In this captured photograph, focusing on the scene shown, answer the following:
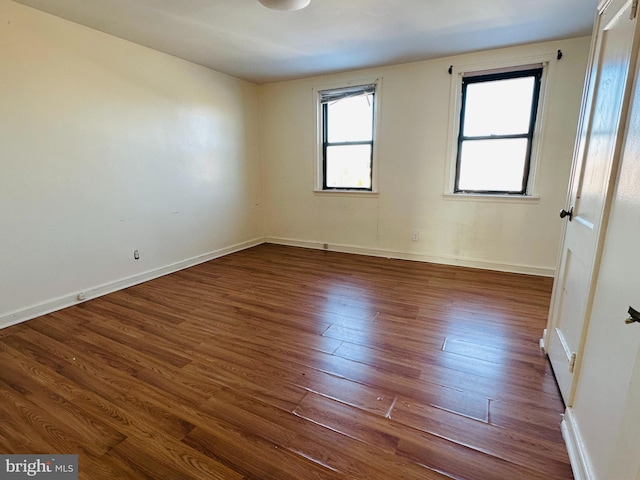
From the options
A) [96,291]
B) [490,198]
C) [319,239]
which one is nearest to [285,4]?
[490,198]

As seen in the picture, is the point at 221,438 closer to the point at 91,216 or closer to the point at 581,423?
the point at 581,423

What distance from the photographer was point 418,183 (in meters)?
4.15

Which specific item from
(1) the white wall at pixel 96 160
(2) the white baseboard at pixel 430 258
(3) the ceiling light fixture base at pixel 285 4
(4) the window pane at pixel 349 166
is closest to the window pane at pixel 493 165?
(2) the white baseboard at pixel 430 258

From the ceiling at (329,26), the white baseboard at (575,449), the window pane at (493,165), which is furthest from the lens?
the window pane at (493,165)

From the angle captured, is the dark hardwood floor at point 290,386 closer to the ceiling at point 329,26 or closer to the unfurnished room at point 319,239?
the unfurnished room at point 319,239

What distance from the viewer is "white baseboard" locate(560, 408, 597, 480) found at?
1223 millimetres

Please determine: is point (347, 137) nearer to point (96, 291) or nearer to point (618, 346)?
point (96, 291)

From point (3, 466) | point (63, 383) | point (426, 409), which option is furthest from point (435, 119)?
point (3, 466)

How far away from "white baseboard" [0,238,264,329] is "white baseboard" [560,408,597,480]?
3.73m

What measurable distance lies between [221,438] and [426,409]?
102 centimetres

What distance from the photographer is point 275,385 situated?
186 cm

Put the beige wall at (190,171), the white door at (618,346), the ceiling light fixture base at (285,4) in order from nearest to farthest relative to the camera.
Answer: the white door at (618,346) < the ceiling light fixture base at (285,4) < the beige wall at (190,171)

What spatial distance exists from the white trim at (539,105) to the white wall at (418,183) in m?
0.04

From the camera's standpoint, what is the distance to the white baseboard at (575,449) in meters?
1.22
